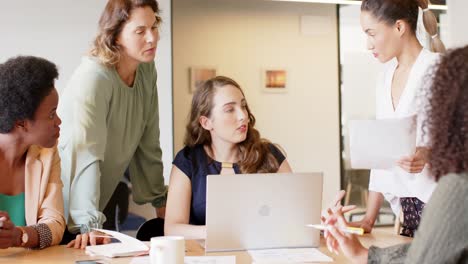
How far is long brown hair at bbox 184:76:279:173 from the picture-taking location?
245cm

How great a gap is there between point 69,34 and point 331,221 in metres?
2.54

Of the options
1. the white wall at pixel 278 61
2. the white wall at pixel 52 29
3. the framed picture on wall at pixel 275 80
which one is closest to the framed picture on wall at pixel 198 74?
the white wall at pixel 278 61

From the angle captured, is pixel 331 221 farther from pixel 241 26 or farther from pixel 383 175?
pixel 241 26

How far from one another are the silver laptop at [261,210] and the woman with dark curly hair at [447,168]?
58 cm

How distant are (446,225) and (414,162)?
0.93 meters

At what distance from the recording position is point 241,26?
5.13 meters

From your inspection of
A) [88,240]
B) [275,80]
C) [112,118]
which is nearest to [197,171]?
[112,118]

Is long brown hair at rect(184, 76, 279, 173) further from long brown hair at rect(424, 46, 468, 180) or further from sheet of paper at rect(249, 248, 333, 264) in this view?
long brown hair at rect(424, 46, 468, 180)

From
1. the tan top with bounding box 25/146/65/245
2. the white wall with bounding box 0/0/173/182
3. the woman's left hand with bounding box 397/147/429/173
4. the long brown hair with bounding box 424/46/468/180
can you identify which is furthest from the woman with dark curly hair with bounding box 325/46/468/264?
the white wall with bounding box 0/0/173/182

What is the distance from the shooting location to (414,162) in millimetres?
2105

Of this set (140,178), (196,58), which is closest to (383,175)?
(140,178)

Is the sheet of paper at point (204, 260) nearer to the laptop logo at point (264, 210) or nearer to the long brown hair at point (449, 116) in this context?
the laptop logo at point (264, 210)

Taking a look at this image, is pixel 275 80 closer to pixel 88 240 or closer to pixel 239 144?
pixel 239 144

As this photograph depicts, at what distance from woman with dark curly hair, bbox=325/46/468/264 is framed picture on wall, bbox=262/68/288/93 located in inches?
153
